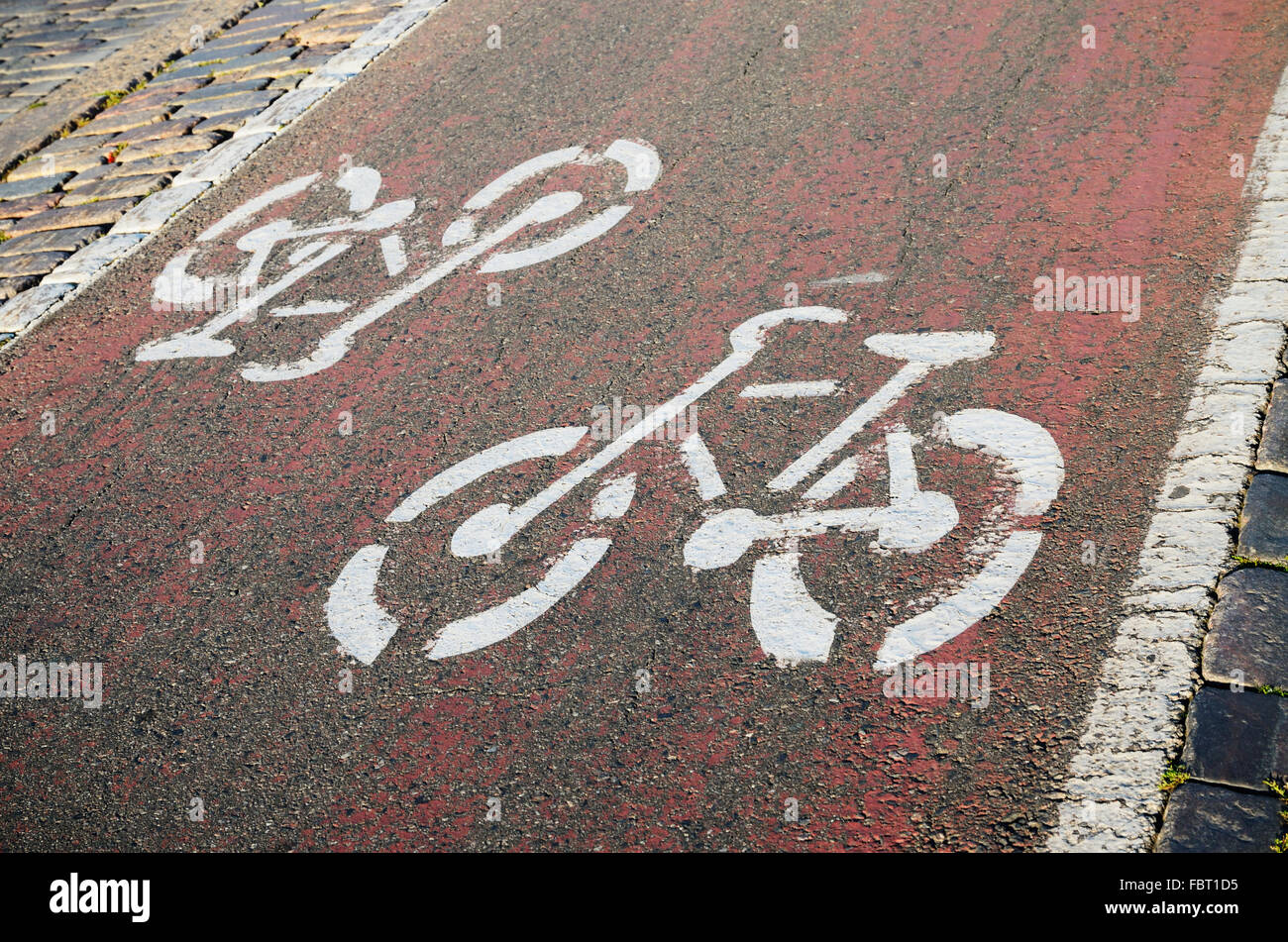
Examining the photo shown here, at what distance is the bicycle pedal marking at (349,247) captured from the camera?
514cm

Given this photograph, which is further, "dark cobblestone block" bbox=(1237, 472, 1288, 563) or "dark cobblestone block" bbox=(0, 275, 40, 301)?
"dark cobblestone block" bbox=(0, 275, 40, 301)

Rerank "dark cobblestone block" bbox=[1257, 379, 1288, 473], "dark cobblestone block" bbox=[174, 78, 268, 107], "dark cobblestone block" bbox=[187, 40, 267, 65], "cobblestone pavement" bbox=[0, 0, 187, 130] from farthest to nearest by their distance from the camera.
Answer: "cobblestone pavement" bbox=[0, 0, 187, 130], "dark cobblestone block" bbox=[187, 40, 267, 65], "dark cobblestone block" bbox=[174, 78, 268, 107], "dark cobblestone block" bbox=[1257, 379, 1288, 473]

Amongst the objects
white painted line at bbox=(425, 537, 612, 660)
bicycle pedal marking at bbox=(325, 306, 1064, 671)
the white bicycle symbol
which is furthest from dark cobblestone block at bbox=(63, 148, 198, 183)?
white painted line at bbox=(425, 537, 612, 660)

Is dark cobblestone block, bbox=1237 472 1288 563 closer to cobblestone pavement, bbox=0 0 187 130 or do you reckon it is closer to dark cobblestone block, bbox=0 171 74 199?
dark cobblestone block, bbox=0 171 74 199

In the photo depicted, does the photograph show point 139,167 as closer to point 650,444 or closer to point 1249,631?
point 650,444

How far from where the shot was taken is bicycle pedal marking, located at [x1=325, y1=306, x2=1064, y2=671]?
3.28m

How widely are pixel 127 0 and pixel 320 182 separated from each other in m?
4.65

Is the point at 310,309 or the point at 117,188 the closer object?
the point at 310,309

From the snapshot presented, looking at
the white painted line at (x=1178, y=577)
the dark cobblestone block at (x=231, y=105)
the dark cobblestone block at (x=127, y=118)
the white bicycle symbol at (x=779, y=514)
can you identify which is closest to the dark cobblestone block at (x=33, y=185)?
the dark cobblestone block at (x=127, y=118)

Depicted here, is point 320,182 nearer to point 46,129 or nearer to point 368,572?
point 46,129

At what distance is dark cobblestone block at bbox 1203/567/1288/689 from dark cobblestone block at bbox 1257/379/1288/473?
0.49 metres

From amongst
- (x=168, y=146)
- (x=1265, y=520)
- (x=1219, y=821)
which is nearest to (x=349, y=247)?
(x=168, y=146)

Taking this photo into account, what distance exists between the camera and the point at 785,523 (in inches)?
143

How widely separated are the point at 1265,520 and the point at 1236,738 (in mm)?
834
